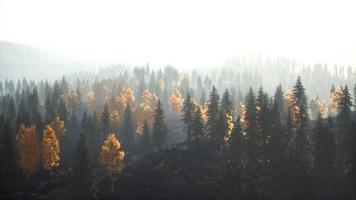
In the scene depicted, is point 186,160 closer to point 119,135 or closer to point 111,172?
point 111,172

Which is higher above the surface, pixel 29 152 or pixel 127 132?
pixel 127 132

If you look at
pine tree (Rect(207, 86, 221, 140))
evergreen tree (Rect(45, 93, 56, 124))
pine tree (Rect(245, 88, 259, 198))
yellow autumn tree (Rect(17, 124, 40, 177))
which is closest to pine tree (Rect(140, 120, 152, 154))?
pine tree (Rect(207, 86, 221, 140))

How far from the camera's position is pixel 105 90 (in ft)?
581

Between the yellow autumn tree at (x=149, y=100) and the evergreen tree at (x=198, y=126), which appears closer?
the evergreen tree at (x=198, y=126)

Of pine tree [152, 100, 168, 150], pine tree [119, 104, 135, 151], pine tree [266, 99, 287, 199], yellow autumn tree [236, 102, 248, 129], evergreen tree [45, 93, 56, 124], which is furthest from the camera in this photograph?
evergreen tree [45, 93, 56, 124]

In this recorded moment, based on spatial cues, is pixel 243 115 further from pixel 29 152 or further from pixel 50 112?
pixel 50 112

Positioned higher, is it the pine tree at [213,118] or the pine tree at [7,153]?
the pine tree at [213,118]

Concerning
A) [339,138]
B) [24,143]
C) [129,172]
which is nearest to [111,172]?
[129,172]

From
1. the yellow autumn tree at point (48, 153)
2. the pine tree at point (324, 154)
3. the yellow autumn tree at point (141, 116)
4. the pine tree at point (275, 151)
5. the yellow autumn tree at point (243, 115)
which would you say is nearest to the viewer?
the pine tree at point (275, 151)

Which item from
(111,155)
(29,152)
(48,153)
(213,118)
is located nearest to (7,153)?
(29,152)

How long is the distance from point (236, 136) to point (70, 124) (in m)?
63.8

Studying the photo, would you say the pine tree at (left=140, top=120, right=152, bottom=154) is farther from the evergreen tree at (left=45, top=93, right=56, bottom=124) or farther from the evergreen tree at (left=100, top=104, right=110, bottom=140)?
the evergreen tree at (left=45, top=93, right=56, bottom=124)

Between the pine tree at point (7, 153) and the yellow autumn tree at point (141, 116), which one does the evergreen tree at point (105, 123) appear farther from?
the pine tree at point (7, 153)

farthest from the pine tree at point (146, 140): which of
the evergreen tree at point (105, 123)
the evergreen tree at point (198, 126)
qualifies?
the evergreen tree at point (198, 126)
